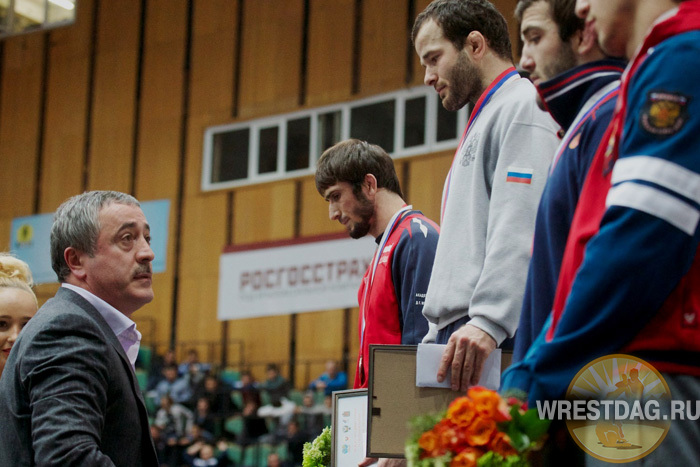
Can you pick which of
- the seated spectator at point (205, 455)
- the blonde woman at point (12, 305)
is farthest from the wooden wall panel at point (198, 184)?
the blonde woman at point (12, 305)

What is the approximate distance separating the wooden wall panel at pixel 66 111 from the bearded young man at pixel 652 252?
1329cm

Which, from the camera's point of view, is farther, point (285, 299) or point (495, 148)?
point (285, 299)

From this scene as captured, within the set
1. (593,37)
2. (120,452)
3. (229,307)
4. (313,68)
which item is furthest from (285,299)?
(593,37)

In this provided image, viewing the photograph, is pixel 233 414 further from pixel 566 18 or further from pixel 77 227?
pixel 566 18

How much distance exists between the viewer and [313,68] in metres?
12.1

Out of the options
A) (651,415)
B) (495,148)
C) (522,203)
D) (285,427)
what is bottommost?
(285,427)

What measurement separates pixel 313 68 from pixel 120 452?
33.6 feet

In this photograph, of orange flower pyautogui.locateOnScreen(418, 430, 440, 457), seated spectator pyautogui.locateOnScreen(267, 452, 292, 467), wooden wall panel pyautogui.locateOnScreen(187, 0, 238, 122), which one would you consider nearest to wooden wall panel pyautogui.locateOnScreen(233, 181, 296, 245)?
wooden wall panel pyautogui.locateOnScreen(187, 0, 238, 122)

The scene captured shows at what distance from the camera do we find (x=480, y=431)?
4.57ft

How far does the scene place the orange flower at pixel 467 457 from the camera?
1370 mm

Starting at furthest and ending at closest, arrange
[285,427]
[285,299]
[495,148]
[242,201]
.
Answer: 1. [242,201]
2. [285,299]
3. [285,427]
4. [495,148]

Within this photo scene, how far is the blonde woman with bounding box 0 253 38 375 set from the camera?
3.09 meters

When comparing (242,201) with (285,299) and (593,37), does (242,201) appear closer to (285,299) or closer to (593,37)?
(285,299)

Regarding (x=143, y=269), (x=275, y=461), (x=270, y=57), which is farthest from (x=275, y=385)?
(x=143, y=269)
